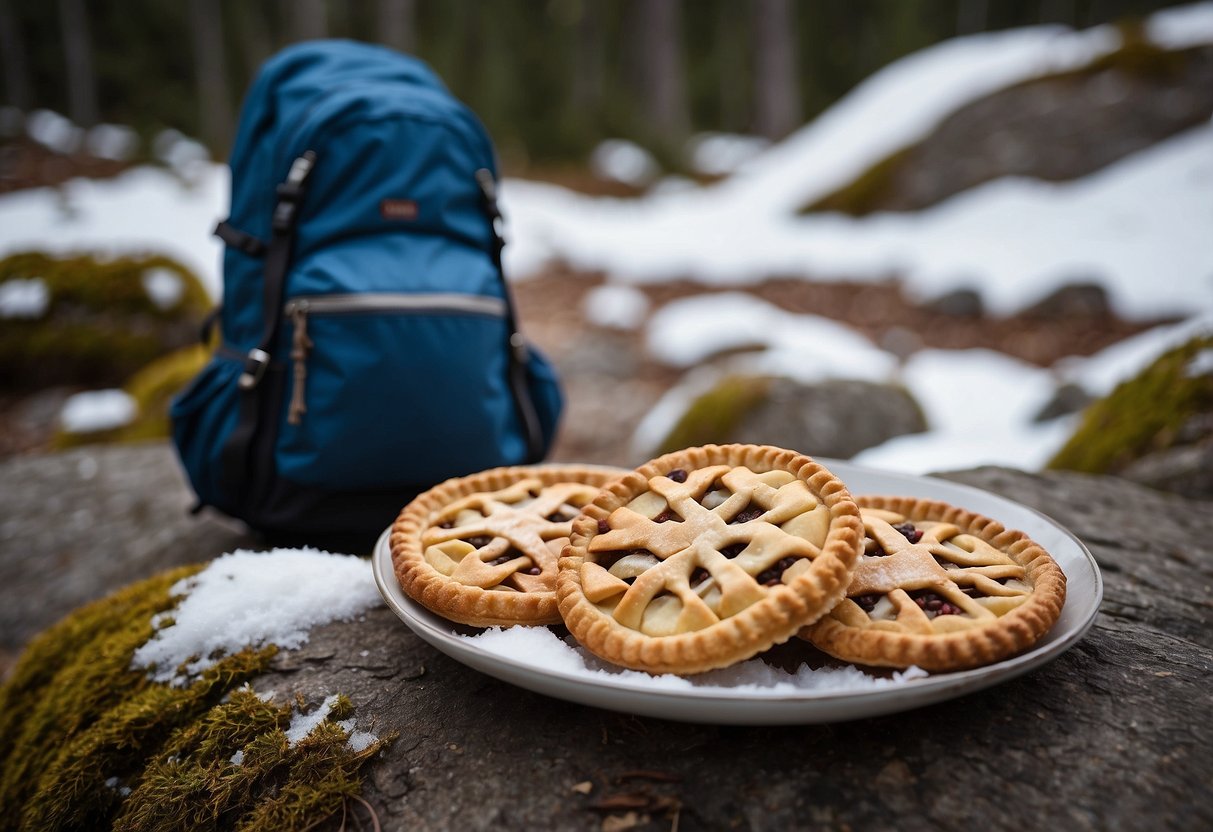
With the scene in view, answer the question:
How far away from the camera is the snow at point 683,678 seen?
1.12 meters

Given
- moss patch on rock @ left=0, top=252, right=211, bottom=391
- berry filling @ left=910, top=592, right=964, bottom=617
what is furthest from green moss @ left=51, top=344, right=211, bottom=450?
berry filling @ left=910, top=592, right=964, bottom=617

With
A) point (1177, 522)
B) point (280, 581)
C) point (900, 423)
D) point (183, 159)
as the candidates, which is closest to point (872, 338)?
point (900, 423)

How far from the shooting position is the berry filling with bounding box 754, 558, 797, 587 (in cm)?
124

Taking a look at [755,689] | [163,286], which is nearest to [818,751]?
[755,689]

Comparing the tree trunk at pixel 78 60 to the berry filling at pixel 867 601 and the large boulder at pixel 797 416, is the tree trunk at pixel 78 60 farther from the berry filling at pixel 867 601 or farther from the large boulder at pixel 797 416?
→ the berry filling at pixel 867 601

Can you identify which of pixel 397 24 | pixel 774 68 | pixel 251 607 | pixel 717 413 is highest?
pixel 774 68

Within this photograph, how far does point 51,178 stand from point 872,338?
412 inches

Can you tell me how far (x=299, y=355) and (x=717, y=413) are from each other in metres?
2.20

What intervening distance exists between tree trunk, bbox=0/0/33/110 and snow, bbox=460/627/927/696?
2297 cm

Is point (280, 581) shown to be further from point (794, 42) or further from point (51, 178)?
point (794, 42)

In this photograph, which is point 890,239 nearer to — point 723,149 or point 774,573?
point 774,573

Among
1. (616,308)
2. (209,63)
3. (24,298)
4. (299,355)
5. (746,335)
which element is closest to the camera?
(299,355)

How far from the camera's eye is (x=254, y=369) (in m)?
2.31

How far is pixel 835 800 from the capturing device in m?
1.07
